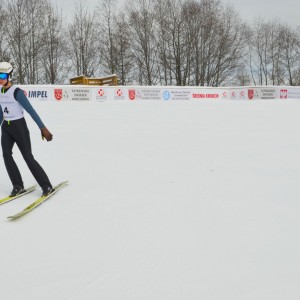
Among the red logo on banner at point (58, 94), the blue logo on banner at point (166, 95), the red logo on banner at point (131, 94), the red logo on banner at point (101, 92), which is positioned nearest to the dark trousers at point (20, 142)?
the red logo on banner at point (58, 94)

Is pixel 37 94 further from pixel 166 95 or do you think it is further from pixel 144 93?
pixel 166 95

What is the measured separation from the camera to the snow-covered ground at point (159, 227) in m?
2.59

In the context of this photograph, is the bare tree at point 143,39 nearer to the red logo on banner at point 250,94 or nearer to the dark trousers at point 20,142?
the red logo on banner at point 250,94

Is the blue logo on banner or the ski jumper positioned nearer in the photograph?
the ski jumper

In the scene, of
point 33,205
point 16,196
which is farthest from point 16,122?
point 33,205

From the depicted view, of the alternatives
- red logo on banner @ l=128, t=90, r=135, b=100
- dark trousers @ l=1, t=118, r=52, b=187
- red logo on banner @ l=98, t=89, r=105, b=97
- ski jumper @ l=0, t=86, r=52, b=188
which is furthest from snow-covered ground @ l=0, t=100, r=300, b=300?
red logo on banner @ l=128, t=90, r=135, b=100

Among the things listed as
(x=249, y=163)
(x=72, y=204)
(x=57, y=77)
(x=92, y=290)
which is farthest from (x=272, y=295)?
(x=57, y=77)

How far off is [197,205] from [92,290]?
207 cm

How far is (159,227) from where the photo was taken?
3652 millimetres

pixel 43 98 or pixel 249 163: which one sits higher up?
pixel 43 98

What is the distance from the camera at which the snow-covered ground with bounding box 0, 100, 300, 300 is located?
2.59 metres

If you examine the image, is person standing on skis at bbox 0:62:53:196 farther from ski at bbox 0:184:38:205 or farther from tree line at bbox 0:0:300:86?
tree line at bbox 0:0:300:86

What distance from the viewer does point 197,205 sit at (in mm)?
4301

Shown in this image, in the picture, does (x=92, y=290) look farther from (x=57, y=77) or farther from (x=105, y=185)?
(x=57, y=77)
